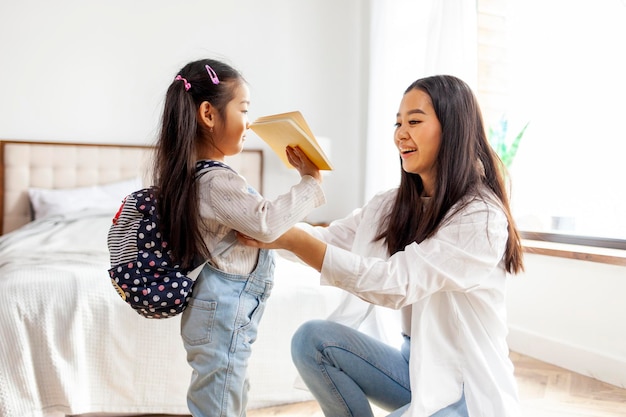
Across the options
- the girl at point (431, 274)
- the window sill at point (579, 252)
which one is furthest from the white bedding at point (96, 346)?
the window sill at point (579, 252)

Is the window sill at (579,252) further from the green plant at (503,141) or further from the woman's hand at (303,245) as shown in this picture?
the woman's hand at (303,245)

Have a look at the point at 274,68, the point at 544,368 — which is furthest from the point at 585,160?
the point at 274,68

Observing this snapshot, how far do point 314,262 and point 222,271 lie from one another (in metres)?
0.22

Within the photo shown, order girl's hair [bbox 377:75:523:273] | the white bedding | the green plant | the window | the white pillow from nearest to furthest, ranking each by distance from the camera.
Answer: girl's hair [bbox 377:75:523:273]
the white bedding
the window
the green plant
the white pillow

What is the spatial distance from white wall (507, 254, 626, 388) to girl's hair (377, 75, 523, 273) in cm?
145

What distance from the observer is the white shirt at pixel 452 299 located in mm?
1368

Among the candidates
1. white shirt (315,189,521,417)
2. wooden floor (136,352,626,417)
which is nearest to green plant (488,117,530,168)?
wooden floor (136,352,626,417)

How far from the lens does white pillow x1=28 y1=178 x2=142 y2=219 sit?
11.7ft

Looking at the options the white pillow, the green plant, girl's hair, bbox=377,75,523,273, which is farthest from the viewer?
the white pillow

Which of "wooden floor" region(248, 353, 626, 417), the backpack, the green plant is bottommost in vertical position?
"wooden floor" region(248, 353, 626, 417)

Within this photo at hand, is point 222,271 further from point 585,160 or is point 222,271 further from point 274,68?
point 274,68

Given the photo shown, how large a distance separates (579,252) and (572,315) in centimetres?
34

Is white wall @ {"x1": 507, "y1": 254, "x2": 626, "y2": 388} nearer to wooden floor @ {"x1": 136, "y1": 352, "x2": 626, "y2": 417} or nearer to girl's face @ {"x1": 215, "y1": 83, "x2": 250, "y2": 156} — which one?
wooden floor @ {"x1": 136, "y1": 352, "x2": 626, "y2": 417}

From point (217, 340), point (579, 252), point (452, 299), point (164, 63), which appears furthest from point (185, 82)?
point (164, 63)
